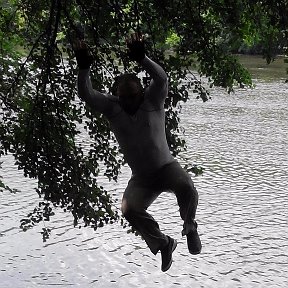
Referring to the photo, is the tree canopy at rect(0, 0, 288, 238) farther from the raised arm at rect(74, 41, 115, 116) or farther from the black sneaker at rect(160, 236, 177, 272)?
the black sneaker at rect(160, 236, 177, 272)

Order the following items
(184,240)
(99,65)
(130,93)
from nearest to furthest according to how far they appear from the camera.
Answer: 1. (130,93)
2. (99,65)
3. (184,240)

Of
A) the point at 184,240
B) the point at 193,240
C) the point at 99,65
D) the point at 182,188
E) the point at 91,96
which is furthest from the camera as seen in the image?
the point at 184,240

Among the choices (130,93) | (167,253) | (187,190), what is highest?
(130,93)

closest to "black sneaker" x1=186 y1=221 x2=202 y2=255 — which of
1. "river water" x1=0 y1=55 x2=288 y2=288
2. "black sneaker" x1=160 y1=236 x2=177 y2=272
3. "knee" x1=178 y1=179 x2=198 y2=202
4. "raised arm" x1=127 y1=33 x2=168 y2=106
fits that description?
"black sneaker" x1=160 y1=236 x2=177 y2=272

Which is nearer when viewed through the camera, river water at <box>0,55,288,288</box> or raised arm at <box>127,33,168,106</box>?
raised arm at <box>127,33,168,106</box>

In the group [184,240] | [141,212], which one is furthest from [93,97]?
[184,240]

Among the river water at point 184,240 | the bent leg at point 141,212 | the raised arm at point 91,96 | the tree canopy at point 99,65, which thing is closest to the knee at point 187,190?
the bent leg at point 141,212

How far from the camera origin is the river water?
1536 cm

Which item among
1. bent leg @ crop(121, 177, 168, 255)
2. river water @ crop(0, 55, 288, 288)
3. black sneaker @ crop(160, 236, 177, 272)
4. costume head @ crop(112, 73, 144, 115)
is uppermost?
costume head @ crop(112, 73, 144, 115)

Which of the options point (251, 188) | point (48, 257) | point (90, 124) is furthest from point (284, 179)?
point (90, 124)

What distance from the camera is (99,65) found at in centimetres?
782

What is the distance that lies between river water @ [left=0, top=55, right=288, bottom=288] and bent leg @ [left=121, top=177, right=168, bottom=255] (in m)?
9.90

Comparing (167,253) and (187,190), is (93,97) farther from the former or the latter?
(167,253)

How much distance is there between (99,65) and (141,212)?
9.93 feet
